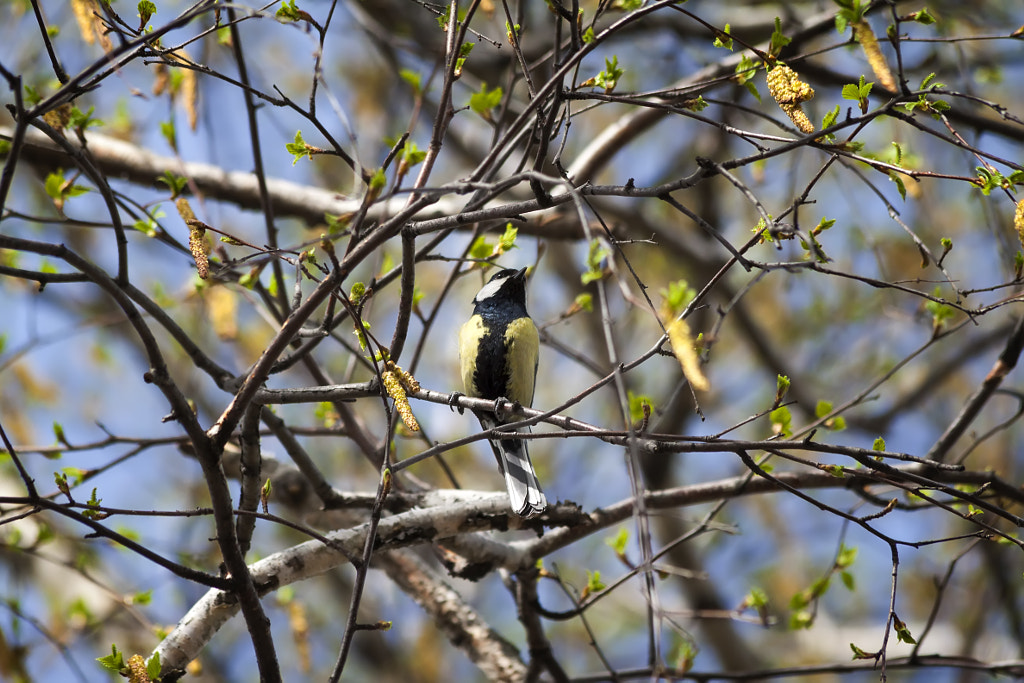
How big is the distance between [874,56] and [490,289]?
2.43 meters

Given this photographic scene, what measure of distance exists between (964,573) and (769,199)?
3704mm

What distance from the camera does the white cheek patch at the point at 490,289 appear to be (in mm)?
3934

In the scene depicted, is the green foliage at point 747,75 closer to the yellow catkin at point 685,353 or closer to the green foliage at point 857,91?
the green foliage at point 857,91

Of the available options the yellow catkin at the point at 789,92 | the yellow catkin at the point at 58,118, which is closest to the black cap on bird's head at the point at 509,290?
the yellow catkin at the point at 58,118

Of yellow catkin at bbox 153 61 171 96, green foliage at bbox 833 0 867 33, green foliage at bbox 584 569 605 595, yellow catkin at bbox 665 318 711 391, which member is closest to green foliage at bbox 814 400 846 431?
green foliage at bbox 584 569 605 595

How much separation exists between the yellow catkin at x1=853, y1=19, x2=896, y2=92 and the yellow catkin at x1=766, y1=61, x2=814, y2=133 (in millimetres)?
132

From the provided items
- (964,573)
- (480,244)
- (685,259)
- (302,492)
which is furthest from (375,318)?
(964,573)

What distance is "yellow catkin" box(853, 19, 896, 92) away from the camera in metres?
1.70

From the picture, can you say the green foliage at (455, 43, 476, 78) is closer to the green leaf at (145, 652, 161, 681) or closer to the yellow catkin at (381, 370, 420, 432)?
the yellow catkin at (381, 370, 420, 432)

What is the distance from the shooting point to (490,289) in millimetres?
3994

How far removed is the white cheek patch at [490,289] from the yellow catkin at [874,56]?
2.29m

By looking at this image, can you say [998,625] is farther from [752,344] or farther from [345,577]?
[345,577]

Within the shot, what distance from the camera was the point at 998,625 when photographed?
20.3ft

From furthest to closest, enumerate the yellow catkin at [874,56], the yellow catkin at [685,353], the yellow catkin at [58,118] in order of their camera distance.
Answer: the yellow catkin at [58,118] → the yellow catkin at [874,56] → the yellow catkin at [685,353]
